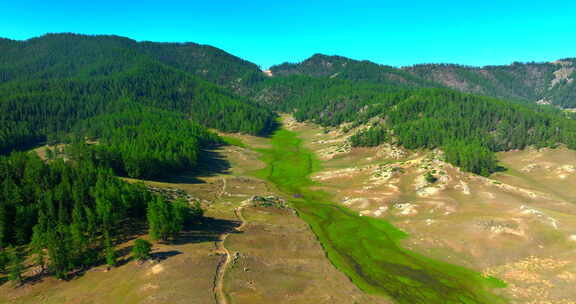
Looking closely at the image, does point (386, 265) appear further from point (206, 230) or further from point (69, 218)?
point (69, 218)

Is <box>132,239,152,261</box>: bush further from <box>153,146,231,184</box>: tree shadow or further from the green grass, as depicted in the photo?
<box>153,146,231,184</box>: tree shadow

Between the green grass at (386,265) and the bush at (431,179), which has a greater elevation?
the bush at (431,179)

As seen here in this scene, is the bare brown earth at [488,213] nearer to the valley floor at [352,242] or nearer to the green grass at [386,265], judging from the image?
Answer: the valley floor at [352,242]

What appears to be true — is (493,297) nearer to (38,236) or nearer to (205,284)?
(205,284)

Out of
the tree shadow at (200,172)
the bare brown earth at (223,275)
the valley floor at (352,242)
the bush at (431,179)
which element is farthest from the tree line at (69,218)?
the bush at (431,179)

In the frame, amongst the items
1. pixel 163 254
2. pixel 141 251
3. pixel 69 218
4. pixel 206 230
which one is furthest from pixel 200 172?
pixel 141 251

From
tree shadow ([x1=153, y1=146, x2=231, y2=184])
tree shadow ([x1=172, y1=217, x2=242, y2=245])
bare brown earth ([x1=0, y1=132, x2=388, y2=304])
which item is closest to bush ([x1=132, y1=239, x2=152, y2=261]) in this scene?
bare brown earth ([x1=0, y1=132, x2=388, y2=304])
